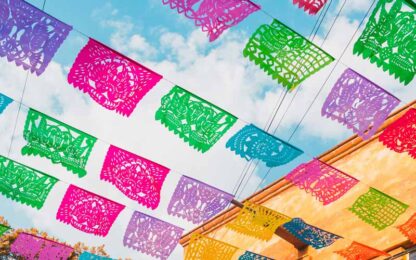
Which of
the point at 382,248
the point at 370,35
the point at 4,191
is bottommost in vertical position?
the point at 4,191

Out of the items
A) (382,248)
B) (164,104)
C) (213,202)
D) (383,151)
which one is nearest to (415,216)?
(382,248)

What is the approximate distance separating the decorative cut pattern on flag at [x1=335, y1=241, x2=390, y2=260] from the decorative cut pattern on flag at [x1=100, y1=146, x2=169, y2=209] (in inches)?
125

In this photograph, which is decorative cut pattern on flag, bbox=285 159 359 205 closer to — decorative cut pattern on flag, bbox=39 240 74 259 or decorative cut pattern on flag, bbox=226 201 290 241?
decorative cut pattern on flag, bbox=226 201 290 241

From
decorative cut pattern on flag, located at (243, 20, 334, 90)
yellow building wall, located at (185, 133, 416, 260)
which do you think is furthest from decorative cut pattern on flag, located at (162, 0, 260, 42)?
yellow building wall, located at (185, 133, 416, 260)

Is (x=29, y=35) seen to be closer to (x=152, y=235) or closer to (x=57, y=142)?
(x=57, y=142)

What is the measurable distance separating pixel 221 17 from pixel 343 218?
17.9 ft

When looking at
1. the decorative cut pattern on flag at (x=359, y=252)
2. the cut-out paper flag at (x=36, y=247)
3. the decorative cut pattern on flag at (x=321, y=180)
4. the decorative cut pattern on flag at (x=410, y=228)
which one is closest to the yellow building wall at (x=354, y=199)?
the decorative cut pattern on flag at (x=359, y=252)

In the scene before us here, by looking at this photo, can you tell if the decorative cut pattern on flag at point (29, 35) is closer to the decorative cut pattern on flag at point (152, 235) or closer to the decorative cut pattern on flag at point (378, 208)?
the decorative cut pattern on flag at point (152, 235)

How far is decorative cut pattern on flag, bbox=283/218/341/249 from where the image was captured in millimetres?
8562

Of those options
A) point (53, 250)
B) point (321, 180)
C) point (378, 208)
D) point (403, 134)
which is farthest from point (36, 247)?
point (403, 134)

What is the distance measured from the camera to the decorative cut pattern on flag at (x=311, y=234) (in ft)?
28.1

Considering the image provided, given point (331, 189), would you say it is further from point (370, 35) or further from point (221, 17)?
point (221, 17)

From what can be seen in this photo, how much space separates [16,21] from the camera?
19.4 ft

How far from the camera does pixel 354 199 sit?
31.8 feet
